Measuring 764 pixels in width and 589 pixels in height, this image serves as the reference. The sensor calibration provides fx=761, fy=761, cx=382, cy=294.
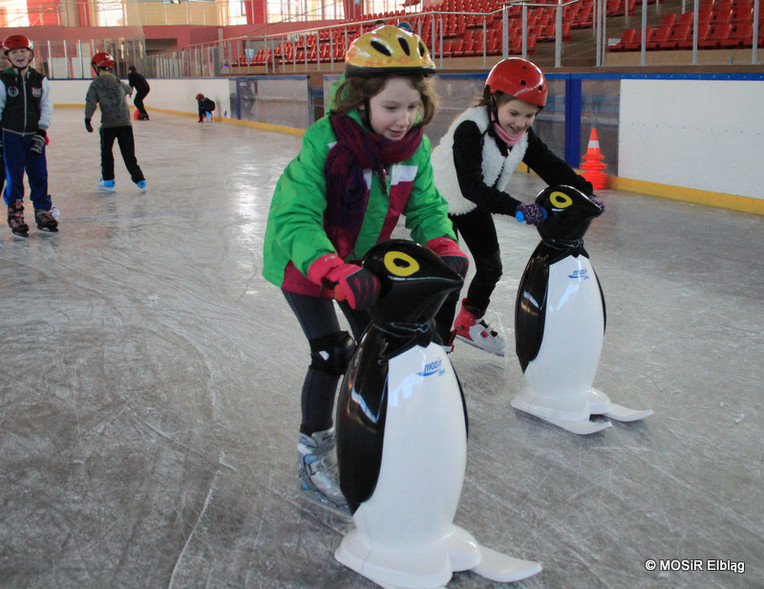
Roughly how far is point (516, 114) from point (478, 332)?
1010 mm

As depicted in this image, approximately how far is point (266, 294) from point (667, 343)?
7.12ft

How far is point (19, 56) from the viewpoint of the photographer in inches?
216

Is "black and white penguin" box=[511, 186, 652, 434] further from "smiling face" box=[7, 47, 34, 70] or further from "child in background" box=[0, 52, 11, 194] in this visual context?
"child in background" box=[0, 52, 11, 194]

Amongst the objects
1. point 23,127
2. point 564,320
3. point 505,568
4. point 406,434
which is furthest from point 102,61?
point 505,568

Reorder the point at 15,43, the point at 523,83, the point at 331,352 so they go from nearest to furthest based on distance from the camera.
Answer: the point at 331,352 → the point at 523,83 → the point at 15,43

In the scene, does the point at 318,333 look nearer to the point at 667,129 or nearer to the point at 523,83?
the point at 523,83

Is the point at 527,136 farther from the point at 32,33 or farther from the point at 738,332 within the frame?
the point at 32,33

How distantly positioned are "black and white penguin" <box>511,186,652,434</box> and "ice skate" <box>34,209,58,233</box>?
4734 mm

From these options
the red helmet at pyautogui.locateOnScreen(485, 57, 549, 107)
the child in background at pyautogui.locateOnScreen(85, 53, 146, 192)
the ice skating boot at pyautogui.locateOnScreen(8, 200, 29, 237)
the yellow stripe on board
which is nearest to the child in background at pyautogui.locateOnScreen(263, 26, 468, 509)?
the red helmet at pyautogui.locateOnScreen(485, 57, 549, 107)

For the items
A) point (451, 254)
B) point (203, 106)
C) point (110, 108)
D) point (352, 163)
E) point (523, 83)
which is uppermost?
point (203, 106)

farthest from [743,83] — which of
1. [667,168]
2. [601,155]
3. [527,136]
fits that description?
[527,136]

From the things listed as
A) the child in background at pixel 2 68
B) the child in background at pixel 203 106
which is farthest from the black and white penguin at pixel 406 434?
the child in background at pixel 203 106

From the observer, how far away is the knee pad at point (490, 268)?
319cm

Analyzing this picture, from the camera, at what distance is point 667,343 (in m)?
3.41
